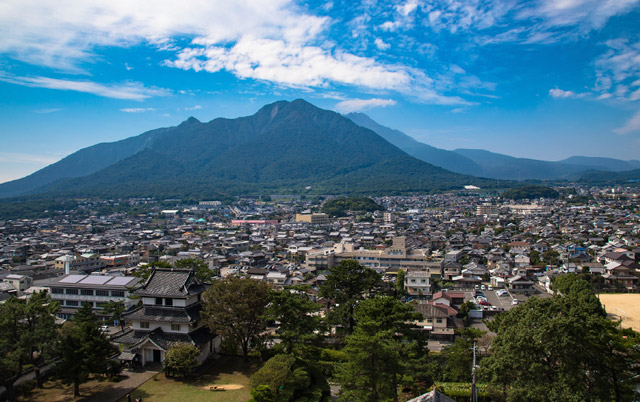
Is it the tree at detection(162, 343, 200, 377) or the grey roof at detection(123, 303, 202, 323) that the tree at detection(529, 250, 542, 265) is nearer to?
the grey roof at detection(123, 303, 202, 323)

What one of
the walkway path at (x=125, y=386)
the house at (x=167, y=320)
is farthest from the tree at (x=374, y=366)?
the walkway path at (x=125, y=386)

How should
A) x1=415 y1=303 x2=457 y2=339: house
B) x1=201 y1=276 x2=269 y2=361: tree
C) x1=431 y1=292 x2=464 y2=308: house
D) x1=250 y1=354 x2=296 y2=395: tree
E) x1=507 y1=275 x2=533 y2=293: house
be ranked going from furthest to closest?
x1=507 y1=275 x2=533 y2=293: house < x1=431 y1=292 x2=464 y2=308: house < x1=415 y1=303 x2=457 y2=339: house < x1=201 y1=276 x2=269 y2=361: tree < x1=250 y1=354 x2=296 y2=395: tree

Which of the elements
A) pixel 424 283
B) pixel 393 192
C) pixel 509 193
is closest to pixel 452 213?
pixel 509 193

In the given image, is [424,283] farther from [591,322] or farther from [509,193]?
[509,193]

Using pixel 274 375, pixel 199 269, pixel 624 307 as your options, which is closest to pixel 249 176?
pixel 199 269

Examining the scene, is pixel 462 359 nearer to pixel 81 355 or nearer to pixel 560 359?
pixel 560 359

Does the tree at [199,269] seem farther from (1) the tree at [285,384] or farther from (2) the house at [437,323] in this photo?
(2) the house at [437,323]

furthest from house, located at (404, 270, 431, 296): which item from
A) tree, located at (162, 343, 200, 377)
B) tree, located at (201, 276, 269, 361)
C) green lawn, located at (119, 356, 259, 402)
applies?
tree, located at (162, 343, 200, 377)
